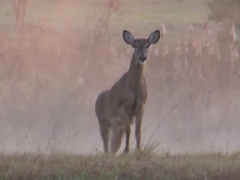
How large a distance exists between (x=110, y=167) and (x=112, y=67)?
568cm

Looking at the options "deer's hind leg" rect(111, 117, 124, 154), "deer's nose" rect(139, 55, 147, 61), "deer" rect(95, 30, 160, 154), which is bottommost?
"deer's hind leg" rect(111, 117, 124, 154)

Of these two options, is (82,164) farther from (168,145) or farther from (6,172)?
(168,145)

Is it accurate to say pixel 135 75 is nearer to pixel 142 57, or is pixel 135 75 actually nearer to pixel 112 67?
pixel 142 57

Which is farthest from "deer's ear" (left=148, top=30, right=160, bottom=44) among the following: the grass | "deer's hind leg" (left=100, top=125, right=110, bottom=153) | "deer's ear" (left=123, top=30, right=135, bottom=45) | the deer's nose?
the grass

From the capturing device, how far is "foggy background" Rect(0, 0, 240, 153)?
15.8 m

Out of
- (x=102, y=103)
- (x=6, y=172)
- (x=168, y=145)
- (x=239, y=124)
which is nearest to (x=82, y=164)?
(x=6, y=172)

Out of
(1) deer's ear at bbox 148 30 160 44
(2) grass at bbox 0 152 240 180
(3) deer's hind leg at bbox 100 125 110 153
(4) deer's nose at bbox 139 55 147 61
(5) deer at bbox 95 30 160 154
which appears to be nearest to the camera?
(2) grass at bbox 0 152 240 180

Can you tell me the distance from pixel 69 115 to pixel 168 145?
1563 mm

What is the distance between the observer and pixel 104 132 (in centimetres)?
1400

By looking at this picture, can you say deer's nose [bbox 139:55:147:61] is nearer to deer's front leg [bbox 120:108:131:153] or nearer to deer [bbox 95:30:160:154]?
deer [bbox 95:30:160:154]

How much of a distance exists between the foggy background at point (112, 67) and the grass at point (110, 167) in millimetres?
4177

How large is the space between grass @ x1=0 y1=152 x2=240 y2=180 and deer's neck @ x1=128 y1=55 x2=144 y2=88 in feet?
5.63

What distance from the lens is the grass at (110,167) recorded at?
10711mm

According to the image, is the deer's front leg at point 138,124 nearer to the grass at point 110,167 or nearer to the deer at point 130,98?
the deer at point 130,98
